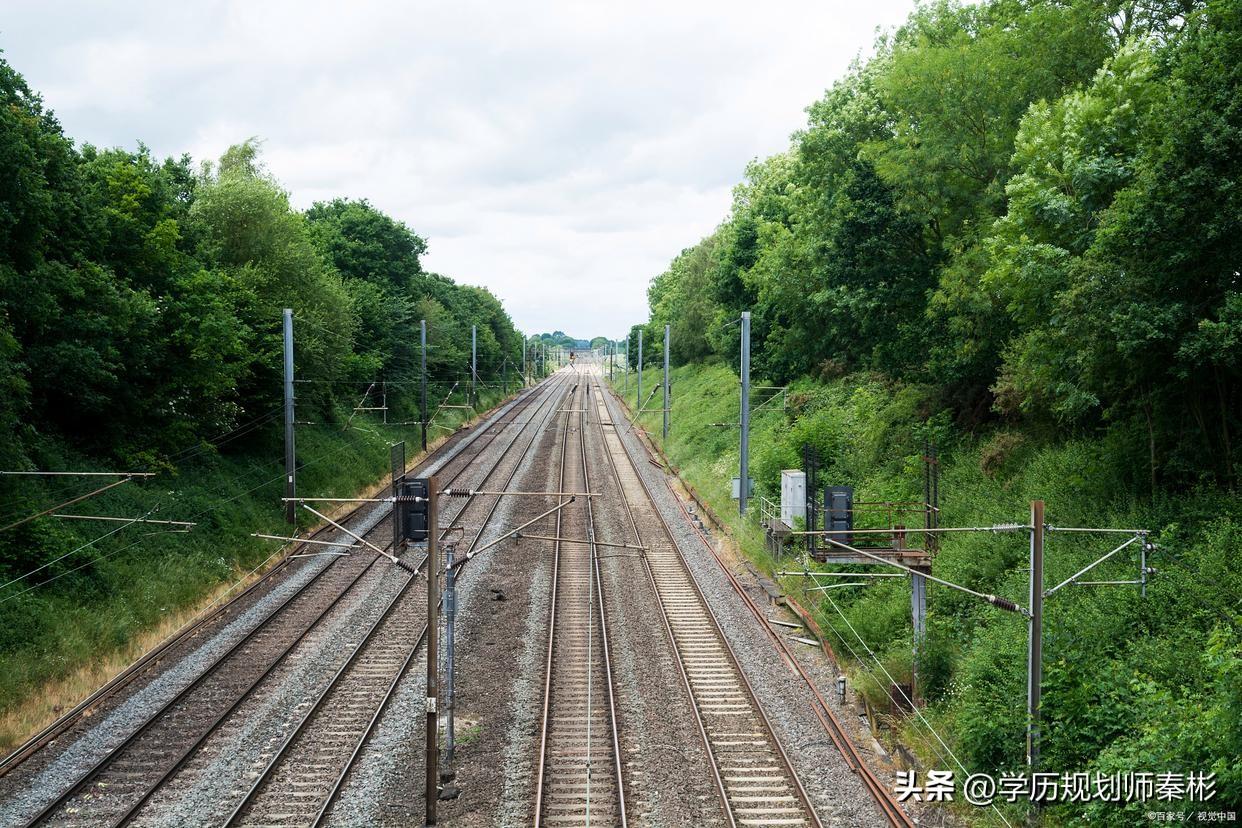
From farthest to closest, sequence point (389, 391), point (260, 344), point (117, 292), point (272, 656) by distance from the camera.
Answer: point (389, 391) → point (260, 344) → point (117, 292) → point (272, 656)

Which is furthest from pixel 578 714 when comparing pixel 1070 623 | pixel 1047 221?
pixel 1047 221

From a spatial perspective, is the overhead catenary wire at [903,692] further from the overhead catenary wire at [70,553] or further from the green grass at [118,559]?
the green grass at [118,559]

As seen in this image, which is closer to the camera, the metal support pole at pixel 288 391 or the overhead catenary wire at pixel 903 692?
the overhead catenary wire at pixel 903 692

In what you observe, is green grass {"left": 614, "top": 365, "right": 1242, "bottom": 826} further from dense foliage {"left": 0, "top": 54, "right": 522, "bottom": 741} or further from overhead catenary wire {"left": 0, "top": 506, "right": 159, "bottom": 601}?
dense foliage {"left": 0, "top": 54, "right": 522, "bottom": 741}

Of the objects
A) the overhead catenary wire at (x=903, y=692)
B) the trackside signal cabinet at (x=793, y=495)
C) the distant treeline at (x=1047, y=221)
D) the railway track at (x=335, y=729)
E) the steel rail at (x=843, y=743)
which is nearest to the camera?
the steel rail at (x=843, y=743)

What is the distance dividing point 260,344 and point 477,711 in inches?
783

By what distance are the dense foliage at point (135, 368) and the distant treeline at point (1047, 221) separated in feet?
65.3

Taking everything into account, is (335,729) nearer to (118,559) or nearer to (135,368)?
(118,559)

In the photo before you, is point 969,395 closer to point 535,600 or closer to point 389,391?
point 535,600

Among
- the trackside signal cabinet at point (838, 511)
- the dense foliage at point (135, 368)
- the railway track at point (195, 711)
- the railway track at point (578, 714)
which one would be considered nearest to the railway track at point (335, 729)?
the railway track at point (195, 711)

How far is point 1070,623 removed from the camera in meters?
13.6

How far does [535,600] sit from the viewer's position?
77.6 ft

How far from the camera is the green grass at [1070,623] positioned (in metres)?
10.8

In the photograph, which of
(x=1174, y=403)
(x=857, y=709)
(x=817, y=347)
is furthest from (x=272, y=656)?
(x=817, y=347)
